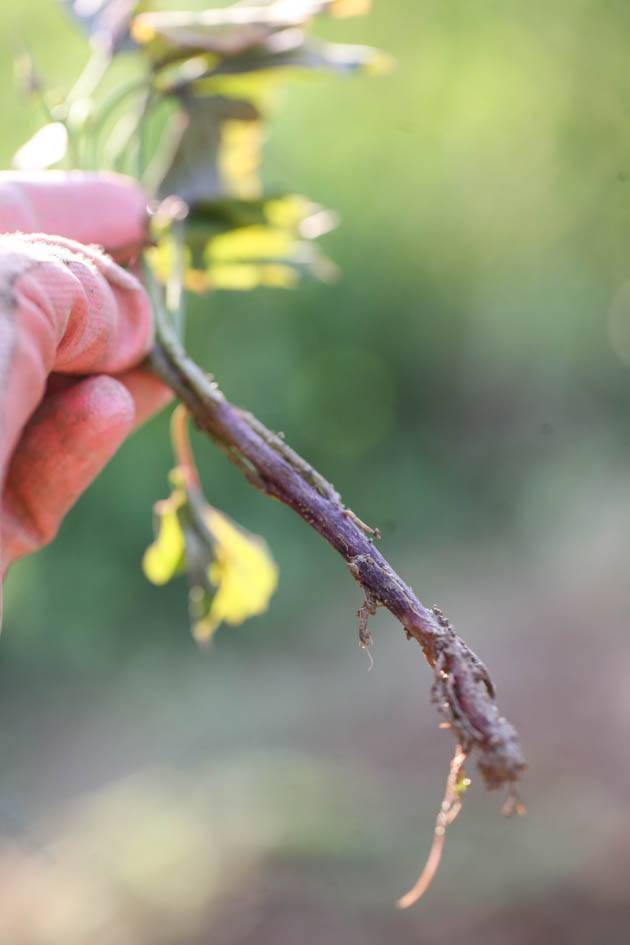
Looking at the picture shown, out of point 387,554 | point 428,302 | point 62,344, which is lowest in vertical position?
point 387,554

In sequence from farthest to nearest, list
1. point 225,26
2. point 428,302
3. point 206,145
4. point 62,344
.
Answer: point 428,302 < point 206,145 < point 225,26 < point 62,344


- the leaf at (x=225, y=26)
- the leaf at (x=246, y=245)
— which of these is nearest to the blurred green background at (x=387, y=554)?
the leaf at (x=246, y=245)

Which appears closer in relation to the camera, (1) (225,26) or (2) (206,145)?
(1) (225,26)

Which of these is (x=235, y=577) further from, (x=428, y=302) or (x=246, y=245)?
(x=428, y=302)

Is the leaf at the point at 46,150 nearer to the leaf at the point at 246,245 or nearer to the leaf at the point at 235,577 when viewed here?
the leaf at the point at 246,245

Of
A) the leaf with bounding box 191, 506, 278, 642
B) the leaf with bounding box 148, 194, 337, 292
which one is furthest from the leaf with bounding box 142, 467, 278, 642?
the leaf with bounding box 148, 194, 337, 292

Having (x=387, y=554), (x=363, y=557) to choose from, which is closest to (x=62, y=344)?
(x=363, y=557)

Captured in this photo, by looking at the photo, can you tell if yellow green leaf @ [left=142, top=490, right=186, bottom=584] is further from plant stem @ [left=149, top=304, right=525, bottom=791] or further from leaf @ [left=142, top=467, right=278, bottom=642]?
plant stem @ [left=149, top=304, right=525, bottom=791]
